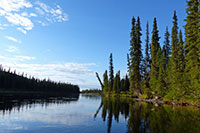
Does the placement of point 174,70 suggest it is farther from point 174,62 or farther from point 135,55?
point 135,55

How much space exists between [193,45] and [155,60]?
61.0 feet

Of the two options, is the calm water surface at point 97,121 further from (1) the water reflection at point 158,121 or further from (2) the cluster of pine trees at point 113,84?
(2) the cluster of pine trees at point 113,84

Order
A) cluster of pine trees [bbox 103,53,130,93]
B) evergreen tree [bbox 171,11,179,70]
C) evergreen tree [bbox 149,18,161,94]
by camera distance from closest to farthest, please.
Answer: evergreen tree [bbox 171,11,179,70], evergreen tree [bbox 149,18,161,94], cluster of pine trees [bbox 103,53,130,93]

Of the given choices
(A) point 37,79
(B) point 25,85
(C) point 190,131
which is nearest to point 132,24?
(C) point 190,131

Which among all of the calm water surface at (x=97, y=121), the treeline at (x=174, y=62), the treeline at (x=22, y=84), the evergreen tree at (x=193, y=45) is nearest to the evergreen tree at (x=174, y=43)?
the treeline at (x=174, y=62)

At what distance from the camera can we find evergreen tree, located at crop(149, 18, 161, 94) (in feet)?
142

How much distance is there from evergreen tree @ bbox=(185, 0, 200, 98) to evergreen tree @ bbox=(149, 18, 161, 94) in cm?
1336

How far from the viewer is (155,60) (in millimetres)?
46656

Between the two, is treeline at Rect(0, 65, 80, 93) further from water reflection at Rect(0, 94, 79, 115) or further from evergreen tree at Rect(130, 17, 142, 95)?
evergreen tree at Rect(130, 17, 142, 95)

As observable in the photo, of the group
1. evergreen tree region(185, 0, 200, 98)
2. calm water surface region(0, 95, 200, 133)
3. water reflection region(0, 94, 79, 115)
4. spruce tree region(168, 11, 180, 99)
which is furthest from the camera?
spruce tree region(168, 11, 180, 99)

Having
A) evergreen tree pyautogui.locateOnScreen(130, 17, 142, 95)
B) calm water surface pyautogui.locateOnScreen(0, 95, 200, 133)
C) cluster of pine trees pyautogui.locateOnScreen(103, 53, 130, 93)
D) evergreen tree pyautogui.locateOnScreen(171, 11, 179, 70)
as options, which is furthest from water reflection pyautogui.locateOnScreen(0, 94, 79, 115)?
cluster of pine trees pyautogui.locateOnScreen(103, 53, 130, 93)

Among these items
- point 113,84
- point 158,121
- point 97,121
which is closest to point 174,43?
point 158,121

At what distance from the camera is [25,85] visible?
397ft

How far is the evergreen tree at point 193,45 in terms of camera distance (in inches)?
1030
